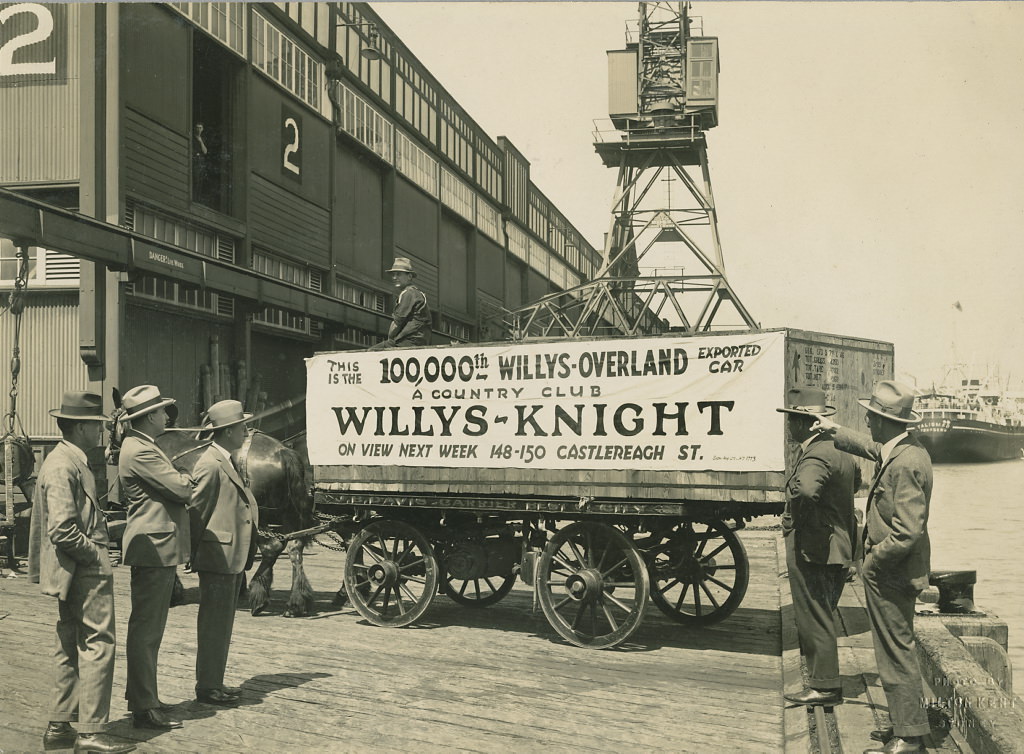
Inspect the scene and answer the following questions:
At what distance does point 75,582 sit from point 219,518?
3.74 ft

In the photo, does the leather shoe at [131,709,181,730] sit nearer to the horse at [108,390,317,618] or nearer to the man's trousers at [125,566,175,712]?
the man's trousers at [125,566,175,712]

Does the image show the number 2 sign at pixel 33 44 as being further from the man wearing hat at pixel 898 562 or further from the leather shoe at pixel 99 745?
the man wearing hat at pixel 898 562

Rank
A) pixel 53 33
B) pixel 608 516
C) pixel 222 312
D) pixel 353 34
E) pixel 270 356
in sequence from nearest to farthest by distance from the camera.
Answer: pixel 608 516, pixel 53 33, pixel 222 312, pixel 270 356, pixel 353 34

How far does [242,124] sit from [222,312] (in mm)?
4112

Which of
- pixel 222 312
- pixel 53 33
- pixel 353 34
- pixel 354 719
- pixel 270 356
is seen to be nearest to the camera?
pixel 354 719

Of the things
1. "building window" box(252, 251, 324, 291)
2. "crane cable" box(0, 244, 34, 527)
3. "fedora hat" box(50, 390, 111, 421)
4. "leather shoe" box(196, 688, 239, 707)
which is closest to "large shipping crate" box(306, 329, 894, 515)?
"leather shoe" box(196, 688, 239, 707)

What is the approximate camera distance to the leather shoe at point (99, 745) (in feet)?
16.5

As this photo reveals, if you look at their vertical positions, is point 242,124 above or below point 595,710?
above

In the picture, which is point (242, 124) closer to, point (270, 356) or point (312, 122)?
point (312, 122)

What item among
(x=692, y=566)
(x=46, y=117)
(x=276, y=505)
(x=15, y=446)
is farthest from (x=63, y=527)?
(x=46, y=117)

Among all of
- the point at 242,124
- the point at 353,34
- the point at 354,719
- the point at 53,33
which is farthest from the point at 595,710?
the point at 353,34

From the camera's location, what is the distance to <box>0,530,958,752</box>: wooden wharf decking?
5434mm

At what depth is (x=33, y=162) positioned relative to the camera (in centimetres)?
1653

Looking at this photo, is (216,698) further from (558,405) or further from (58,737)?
(558,405)
